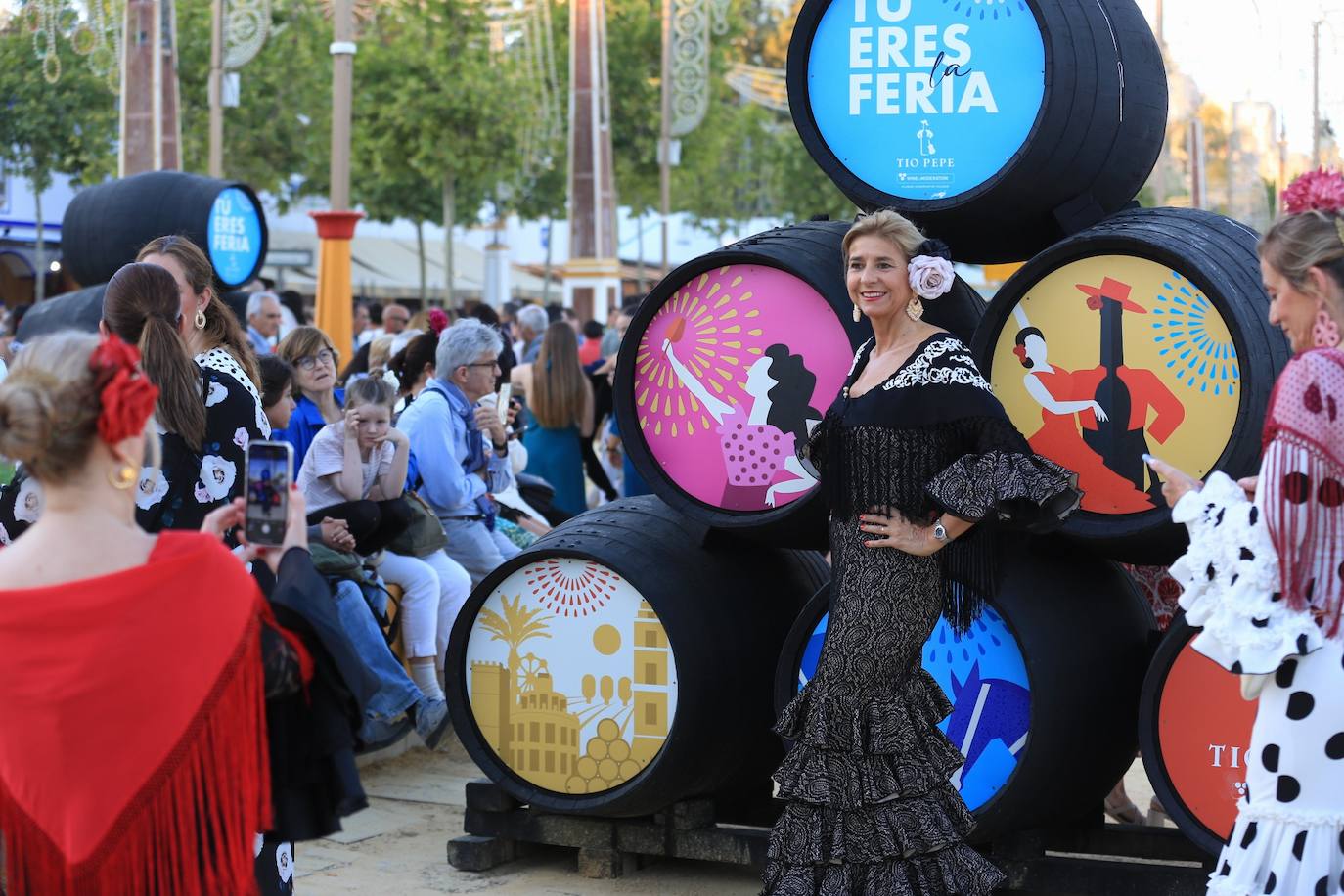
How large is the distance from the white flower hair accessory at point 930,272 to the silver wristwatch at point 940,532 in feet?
1.90

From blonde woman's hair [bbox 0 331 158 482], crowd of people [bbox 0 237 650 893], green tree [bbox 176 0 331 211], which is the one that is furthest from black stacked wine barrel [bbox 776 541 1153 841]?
green tree [bbox 176 0 331 211]

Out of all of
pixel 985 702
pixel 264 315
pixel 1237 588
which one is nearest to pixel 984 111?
pixel 985 702

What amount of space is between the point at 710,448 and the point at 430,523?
2.05 metres

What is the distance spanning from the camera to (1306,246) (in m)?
3.30

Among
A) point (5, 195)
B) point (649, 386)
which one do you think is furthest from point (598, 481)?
point (5, 195)

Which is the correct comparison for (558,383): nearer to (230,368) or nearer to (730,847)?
(730,847)

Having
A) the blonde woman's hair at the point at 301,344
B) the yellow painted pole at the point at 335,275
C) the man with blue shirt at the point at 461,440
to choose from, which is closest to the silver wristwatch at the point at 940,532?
the man with blue shirt at the point at 461,440

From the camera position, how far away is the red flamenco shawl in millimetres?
2682

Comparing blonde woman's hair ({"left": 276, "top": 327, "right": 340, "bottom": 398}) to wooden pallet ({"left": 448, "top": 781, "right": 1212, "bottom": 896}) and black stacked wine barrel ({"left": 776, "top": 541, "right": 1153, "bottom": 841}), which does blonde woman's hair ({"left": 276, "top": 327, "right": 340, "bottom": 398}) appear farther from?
black stacked wine barrel ({"left": 776, "top": 541, "right": 1153, "bottom": 841})

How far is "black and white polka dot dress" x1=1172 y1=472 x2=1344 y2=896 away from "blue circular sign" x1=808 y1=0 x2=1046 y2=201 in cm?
190

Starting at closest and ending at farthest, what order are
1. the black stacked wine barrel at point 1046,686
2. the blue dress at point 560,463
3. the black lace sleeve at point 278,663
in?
the black lace sleeve at point 278,663 → the black stacked wine barrel at point 1046,686 → the blue dress at point 560,463

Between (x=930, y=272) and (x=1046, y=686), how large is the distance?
1224 mm

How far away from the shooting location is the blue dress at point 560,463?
10633mm

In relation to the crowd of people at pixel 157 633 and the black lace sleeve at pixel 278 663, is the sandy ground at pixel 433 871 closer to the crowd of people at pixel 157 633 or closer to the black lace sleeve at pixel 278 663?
the crowd of people at pixel 157 633
